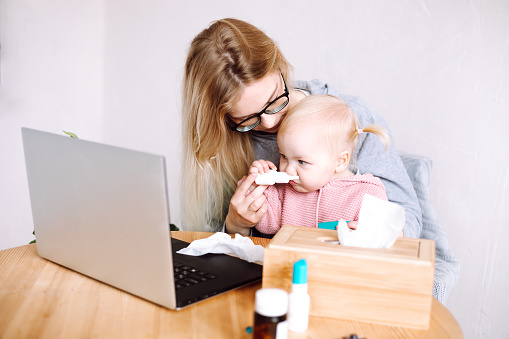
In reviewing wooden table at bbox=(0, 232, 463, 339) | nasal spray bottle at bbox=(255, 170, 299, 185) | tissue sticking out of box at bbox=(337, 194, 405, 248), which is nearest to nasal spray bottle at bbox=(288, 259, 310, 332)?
wooden table at bbox=(0, 232, 463, 339)

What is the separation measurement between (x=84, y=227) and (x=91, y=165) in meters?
0.16

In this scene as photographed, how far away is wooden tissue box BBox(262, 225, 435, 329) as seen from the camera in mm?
949

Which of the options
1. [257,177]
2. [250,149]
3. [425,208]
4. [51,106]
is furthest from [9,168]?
[425,208]

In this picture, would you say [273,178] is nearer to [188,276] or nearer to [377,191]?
[377,191]

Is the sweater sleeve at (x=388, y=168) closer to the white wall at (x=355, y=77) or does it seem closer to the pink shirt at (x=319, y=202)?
the pink shirt at (x=319, y=202)

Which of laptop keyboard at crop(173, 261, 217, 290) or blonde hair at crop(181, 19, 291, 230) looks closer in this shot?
laptop keyboard at crop(173, 261, 217, 290)

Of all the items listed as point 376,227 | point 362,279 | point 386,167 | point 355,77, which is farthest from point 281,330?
point 355,77

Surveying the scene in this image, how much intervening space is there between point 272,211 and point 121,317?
0.80 m

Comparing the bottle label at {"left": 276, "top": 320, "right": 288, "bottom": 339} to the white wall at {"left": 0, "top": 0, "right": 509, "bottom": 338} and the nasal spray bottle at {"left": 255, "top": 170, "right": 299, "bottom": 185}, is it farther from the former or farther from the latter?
the white wall at {"left": 0, "top": 0, "right": 509, "bottom": 338}

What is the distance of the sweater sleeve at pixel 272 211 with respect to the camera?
1730 millimetres

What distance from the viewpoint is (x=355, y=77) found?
2182 mm

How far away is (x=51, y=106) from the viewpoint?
9.13ft

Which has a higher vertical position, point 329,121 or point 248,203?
point 329,121

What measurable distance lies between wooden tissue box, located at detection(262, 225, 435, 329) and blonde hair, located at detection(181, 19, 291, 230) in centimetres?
72
